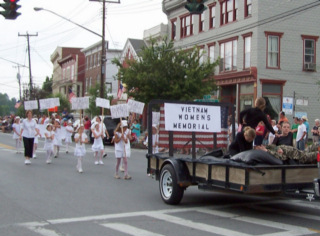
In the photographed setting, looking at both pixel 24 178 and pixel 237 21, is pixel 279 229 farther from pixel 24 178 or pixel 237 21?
pixel 237 21

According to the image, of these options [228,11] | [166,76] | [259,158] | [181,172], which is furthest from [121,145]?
[228,11]

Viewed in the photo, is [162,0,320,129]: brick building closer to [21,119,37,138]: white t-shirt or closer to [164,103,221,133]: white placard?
[21,119,37,138]: white t-shirt

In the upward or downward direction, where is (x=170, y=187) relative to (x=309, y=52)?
downward

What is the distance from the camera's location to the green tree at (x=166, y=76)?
28969 millimetres

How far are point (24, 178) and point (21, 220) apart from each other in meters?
5.45

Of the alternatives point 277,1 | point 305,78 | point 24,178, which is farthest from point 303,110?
point 24,178

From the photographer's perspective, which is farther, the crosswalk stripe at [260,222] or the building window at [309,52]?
the building window at [309,52]

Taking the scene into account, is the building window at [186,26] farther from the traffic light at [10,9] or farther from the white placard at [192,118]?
the white placard at [192,118]

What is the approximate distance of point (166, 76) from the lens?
97.1 feet

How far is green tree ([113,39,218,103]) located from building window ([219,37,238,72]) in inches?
128

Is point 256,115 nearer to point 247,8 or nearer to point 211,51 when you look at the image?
point 247,8

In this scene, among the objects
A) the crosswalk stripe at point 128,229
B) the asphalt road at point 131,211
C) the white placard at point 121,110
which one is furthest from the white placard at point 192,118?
the white placard at point 121,110

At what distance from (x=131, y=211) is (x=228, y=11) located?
26.9 metres

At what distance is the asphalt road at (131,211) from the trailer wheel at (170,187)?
16cm
